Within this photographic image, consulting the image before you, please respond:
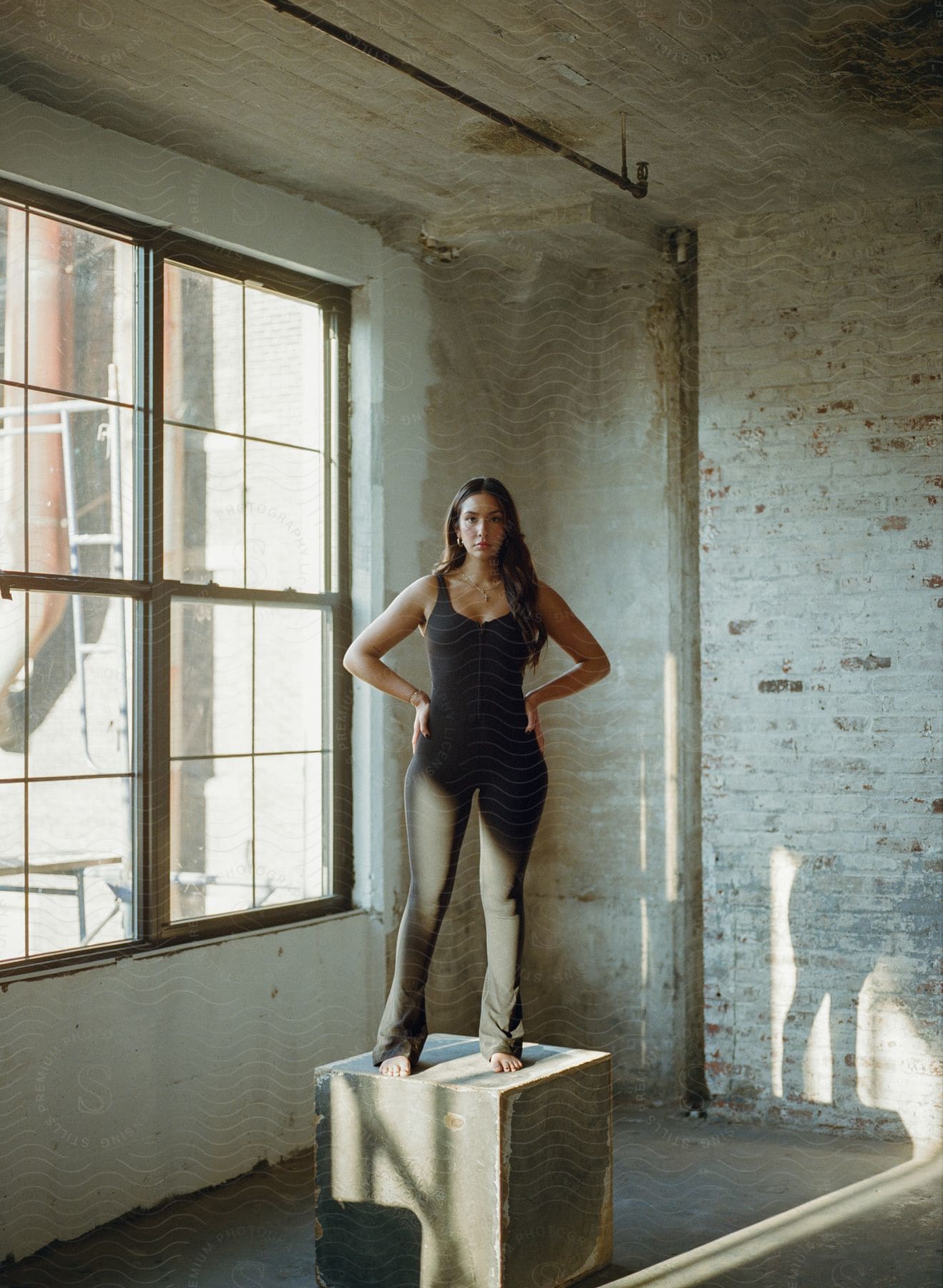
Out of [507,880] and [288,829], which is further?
[288,829]

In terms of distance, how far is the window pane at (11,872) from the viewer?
366 centimetres

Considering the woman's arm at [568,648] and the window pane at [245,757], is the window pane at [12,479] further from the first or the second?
the woman's arm at [568,648]

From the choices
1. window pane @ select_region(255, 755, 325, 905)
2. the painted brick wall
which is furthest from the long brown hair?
the painted brick wall

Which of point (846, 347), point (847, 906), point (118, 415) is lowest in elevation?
point (847, 906)

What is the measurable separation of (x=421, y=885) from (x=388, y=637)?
66cm

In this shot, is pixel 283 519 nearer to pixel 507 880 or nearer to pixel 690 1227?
pixel 507 880

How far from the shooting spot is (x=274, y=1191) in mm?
4191

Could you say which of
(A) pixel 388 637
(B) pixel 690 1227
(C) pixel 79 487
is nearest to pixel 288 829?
(A) pixel 388 637

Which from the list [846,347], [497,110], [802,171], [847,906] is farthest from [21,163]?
[847,906]

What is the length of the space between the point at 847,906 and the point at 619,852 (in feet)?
2.98

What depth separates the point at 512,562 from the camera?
3.55m

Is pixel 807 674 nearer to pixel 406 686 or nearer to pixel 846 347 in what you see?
pixel 846 347

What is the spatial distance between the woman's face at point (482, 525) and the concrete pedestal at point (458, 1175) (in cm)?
136

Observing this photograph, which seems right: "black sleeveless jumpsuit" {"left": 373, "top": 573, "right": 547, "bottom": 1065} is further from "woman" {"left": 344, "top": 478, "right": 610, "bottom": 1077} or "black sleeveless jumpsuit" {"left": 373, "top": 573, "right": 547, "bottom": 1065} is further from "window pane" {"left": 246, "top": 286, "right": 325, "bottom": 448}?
"window pane" {"left": 246, "top": 286, "right": 325, "bottom": 448}
